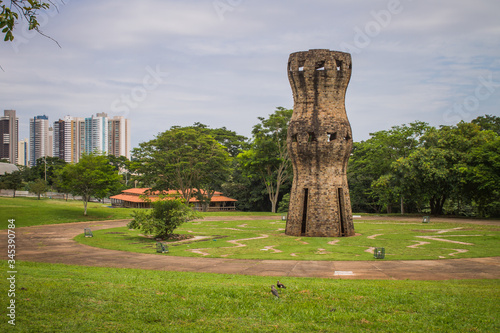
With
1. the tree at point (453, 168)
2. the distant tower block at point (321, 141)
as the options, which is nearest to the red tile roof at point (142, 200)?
the tree at point (453, 168)

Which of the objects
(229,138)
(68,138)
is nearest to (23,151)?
(68,138)

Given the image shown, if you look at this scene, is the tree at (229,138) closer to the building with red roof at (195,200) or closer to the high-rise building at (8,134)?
the building with red roof at (195,200)

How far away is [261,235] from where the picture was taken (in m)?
28.9

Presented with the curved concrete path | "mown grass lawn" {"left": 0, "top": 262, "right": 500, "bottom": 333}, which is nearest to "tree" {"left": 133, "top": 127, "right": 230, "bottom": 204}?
the curved concrete path

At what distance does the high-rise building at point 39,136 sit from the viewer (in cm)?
15035

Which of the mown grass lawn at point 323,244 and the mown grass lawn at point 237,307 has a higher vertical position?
the mown grass lawn at point 237,307

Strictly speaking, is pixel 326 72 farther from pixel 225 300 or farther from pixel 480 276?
pixel 225 300

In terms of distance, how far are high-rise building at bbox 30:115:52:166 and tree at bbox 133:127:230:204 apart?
114 meters

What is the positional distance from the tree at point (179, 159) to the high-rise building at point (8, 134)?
106m

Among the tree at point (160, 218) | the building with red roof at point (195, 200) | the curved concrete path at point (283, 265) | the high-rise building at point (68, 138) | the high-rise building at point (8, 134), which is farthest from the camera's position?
the high-rise building at point (8, 134)

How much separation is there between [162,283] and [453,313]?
7.43 metres

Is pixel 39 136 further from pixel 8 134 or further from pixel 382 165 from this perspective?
pixel 382 165

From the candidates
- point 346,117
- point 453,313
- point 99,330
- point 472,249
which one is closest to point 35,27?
point 99,330

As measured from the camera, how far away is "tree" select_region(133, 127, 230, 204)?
2092 inches
